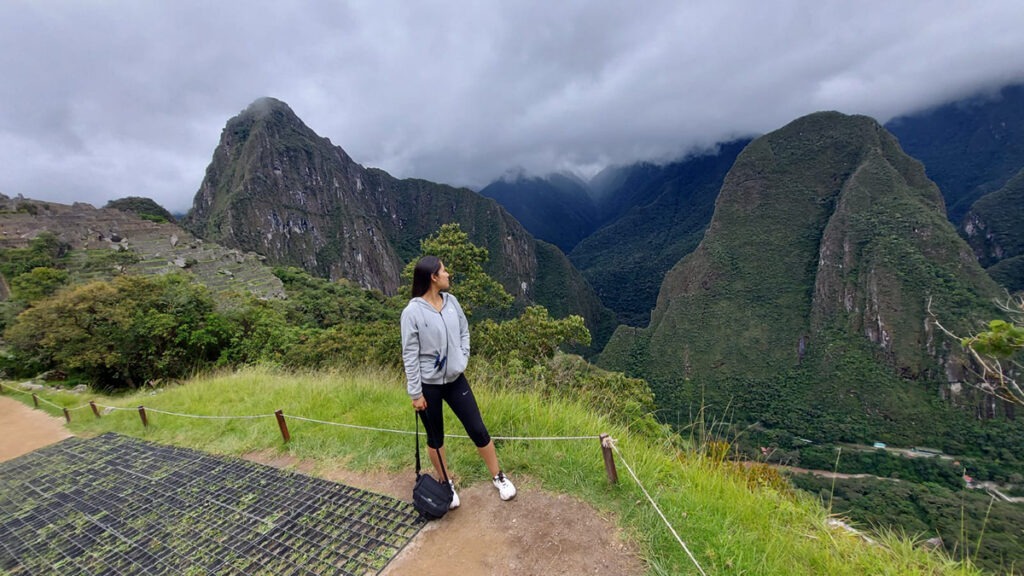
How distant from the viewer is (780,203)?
82188mm

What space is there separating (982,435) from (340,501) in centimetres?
6192

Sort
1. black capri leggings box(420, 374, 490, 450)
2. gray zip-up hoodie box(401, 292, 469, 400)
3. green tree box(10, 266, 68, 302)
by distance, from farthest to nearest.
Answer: green tree box(10, 266, 68, 302) < black capri leggings box(420, 374, 490, 450) < gray zip-up hoodie box(401, 292, 469, 400)

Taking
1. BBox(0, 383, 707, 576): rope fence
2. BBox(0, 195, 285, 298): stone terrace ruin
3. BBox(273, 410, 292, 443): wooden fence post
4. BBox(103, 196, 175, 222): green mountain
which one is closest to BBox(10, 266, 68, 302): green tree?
BBox(0, 195, 285, 298): stone terrace ruin

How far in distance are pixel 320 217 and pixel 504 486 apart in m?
117

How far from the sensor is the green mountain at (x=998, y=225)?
86188 millimetres

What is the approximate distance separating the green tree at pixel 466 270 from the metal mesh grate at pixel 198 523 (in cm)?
612

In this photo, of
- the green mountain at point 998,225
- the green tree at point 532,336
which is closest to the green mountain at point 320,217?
the green tree at point 532,336

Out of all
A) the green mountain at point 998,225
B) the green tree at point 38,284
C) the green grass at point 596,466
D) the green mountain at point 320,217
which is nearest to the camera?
the green grass at point 596,466

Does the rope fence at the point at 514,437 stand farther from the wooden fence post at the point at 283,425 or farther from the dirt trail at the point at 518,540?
the dirt trail at the point at 518,540

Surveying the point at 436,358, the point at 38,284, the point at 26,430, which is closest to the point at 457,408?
the point at 436,358

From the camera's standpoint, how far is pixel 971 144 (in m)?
151

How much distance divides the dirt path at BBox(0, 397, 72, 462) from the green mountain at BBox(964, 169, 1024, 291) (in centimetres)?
13336

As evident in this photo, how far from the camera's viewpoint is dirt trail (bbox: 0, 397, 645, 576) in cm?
228

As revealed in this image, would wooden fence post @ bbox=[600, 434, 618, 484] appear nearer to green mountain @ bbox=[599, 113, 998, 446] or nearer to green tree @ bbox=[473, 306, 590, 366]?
green tree @ bbox=[473, 306, 590, 366]
